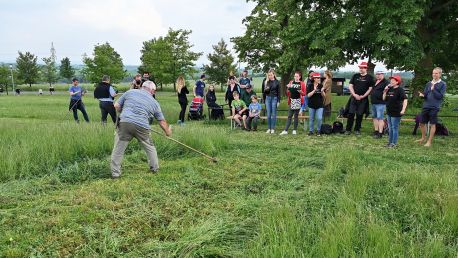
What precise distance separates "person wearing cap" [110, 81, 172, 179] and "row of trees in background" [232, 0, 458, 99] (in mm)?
8331

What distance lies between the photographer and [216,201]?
15.4 feet

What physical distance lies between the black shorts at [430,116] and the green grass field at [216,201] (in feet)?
2.87

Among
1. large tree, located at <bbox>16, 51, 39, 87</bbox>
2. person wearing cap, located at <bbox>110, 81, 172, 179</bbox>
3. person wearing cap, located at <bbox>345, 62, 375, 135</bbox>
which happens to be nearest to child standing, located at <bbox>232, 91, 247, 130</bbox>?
person wearing cap, located at <bbox>345, 62, 375, 135</bbox>

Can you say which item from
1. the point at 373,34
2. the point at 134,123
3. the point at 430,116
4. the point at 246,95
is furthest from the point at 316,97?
the point at 134,123

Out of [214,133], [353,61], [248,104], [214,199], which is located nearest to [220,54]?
[353,61]

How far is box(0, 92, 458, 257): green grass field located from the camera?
332 centimetres

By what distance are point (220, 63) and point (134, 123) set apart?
141 ft

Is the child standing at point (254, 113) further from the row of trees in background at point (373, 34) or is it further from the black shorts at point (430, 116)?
the black shorts at point (430, 116)

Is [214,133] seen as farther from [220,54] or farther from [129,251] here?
[220,54]

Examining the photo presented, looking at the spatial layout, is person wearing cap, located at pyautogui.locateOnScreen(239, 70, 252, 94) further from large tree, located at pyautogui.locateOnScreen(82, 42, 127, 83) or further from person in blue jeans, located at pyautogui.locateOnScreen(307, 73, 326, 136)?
large tree, located at pyautogui.locateOnScreen(82, 42, 127, 83)

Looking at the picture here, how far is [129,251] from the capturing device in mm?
3434

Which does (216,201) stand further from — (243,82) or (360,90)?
(243,82)

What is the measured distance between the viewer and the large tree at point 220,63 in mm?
47594

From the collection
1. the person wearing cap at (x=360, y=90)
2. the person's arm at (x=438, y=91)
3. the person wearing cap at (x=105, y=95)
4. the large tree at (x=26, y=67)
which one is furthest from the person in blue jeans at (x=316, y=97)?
the large tree at (x=26, y=67)
